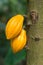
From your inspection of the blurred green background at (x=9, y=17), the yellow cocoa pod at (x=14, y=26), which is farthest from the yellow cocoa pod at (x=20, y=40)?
the blurred green background at (x=9, y=17)

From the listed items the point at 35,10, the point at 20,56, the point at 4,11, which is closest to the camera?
the point at 35,10

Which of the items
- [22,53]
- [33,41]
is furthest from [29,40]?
[22,53]

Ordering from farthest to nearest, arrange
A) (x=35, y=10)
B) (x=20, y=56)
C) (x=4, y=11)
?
(x=4, y=11) < (x=20, y=56) < (x=35, y=10)

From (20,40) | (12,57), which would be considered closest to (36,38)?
Result: (20,40)

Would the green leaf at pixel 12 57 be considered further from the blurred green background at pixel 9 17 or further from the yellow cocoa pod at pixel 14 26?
the yellow cocoa pod at pixel 14 26

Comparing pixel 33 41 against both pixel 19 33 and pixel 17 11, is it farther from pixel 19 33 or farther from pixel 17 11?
pixel 17 11

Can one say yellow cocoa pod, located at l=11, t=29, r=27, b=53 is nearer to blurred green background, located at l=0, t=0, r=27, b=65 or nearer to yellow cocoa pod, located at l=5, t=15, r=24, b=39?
yellow cocoa pod, located at l=5, t=15, r=24, b=39
